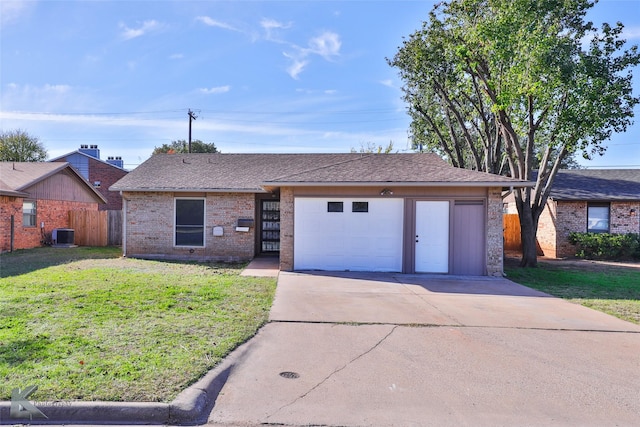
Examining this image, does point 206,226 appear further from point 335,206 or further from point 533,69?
point 533,69

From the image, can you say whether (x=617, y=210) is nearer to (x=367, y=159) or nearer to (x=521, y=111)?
(x=521, y=111)

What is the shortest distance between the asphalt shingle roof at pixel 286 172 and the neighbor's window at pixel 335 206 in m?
0.77

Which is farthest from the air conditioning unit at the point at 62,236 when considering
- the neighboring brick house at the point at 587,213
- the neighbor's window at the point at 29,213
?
the neighboring brick house at the point at 587,213

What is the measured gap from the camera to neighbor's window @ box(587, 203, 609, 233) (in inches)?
641

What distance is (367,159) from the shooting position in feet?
42.9

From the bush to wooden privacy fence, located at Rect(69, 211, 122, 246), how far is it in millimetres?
21224

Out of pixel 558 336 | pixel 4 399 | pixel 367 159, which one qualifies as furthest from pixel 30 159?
pixel 558 336

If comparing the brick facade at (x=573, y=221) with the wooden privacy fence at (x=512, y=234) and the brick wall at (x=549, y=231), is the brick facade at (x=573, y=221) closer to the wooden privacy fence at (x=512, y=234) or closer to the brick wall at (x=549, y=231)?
the brick wall at (x=549, y=231)

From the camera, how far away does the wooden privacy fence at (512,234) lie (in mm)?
18141

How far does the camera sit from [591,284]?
970 cm

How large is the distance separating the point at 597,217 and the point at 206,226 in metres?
16.5

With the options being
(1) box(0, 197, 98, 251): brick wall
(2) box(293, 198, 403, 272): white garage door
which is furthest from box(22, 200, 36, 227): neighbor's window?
(2) box(293, 198, 403, 272): white garage door

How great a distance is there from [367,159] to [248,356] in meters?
9.75

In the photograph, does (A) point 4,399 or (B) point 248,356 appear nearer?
(A) point 4,399
